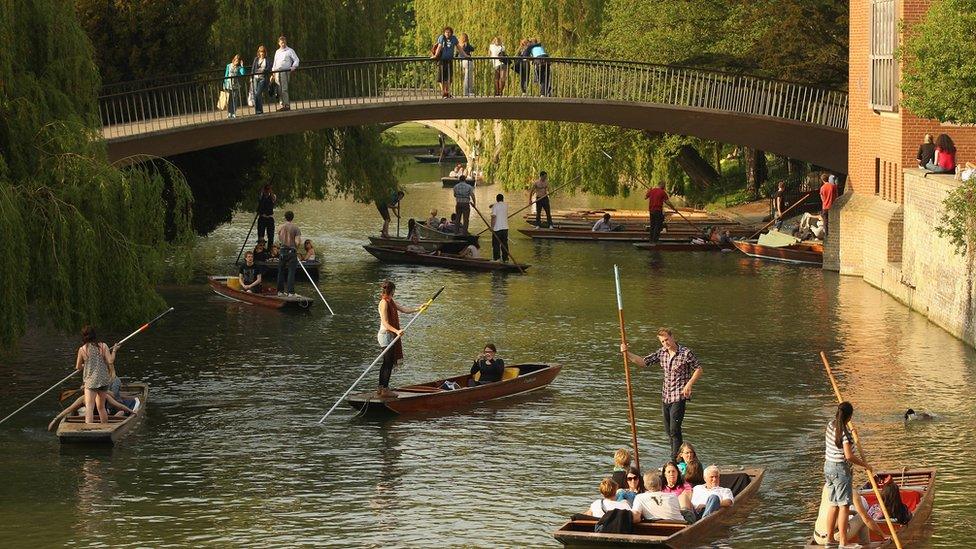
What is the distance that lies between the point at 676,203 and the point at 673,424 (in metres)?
39.2

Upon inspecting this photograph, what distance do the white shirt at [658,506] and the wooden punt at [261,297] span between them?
56.9 ft

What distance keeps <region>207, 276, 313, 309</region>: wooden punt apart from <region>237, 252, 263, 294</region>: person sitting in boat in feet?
0.58

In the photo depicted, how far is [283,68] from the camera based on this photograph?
124ft

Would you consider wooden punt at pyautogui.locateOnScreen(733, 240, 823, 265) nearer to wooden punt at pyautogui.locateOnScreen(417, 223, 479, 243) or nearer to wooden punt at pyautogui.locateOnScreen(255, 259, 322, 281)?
wooden punt at pyautogui.locateOnScreen(417, 223, 479, 243)

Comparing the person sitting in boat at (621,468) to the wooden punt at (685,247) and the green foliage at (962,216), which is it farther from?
the wooden punt at (685,247)

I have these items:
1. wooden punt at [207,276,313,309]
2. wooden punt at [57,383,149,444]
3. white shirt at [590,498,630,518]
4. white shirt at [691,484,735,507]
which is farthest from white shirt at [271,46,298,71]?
white shirt at [590,498,630,518]

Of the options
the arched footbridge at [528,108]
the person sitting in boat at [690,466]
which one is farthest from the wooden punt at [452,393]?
the arched footbridge at [528,108]

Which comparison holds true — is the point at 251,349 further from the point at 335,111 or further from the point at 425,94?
the point at 425,94

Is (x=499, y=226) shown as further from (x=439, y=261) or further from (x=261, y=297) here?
(x=261, y=297)

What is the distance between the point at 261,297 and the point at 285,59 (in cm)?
701

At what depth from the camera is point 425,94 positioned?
1630 inches

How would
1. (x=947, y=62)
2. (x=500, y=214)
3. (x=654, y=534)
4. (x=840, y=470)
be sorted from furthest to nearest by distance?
(x=500, y=214), (x=947, y=62), (x=654, y=534), (x=840, y=470)

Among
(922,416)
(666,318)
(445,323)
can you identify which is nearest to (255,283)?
(445,323)

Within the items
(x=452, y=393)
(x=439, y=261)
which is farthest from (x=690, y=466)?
(x=439, y=261)
